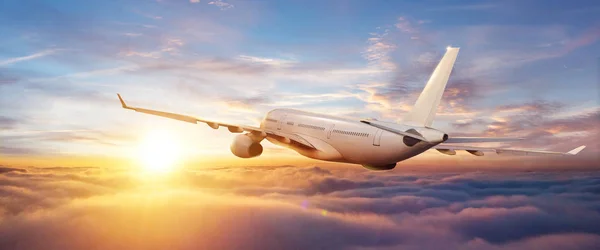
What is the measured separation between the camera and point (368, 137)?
33312 mm

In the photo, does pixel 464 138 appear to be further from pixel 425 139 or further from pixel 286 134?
pixel 286 134

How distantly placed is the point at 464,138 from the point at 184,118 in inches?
818

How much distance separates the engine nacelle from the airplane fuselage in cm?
331

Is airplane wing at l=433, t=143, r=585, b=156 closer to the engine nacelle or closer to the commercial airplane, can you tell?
the commercial airplane

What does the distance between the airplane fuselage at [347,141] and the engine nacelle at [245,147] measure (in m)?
3.31

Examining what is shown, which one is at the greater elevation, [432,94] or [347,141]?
[432,94]

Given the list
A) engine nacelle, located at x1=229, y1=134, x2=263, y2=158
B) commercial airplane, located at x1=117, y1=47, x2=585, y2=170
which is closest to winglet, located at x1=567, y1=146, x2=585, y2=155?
commercial airplane, located at x1=117, y1=47, x2=585, y2=170

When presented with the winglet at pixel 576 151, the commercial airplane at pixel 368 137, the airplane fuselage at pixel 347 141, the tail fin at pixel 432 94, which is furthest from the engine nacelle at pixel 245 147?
the winglet at pixel 576 151

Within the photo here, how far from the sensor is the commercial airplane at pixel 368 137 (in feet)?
103

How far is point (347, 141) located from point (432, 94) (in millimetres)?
7202

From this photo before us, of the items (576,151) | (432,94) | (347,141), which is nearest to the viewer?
(576,151)

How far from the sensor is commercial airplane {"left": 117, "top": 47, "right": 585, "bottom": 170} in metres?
31.5

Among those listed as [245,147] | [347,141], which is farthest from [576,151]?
[245,147]

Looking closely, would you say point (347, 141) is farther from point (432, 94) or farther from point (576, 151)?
point (576, 151)
